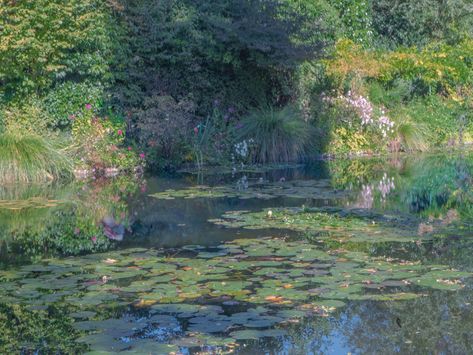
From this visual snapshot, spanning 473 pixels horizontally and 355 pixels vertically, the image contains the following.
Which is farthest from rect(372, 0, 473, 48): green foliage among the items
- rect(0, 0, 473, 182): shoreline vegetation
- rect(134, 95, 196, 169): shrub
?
rect(134, 95, 196, 169): shrub

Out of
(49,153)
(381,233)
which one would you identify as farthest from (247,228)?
(49,153)

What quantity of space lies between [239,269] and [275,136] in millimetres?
11967

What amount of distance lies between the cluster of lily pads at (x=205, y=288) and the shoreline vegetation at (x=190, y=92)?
26.5ft

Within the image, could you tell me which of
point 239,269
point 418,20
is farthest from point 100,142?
point 418,20

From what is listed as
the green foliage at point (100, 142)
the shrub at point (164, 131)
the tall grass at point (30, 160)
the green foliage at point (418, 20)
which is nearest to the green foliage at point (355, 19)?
the green foliage at point (418, 20)

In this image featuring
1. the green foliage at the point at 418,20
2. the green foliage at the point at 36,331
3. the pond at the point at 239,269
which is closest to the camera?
the green foliage at the point at 36,331

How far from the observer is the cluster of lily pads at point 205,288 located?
7.05 meters

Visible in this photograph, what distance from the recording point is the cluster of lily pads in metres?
7.05

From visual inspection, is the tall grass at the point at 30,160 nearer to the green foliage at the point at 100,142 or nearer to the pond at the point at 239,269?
the green foliage at the point at 100,142

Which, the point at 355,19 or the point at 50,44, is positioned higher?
the point at 355,19

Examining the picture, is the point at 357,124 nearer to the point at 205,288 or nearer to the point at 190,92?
the point at 190,92

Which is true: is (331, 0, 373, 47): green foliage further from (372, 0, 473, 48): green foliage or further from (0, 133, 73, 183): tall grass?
(0, 133, 73, 183): tall grass

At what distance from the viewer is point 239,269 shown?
9.15 m

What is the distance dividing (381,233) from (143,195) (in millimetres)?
5472
